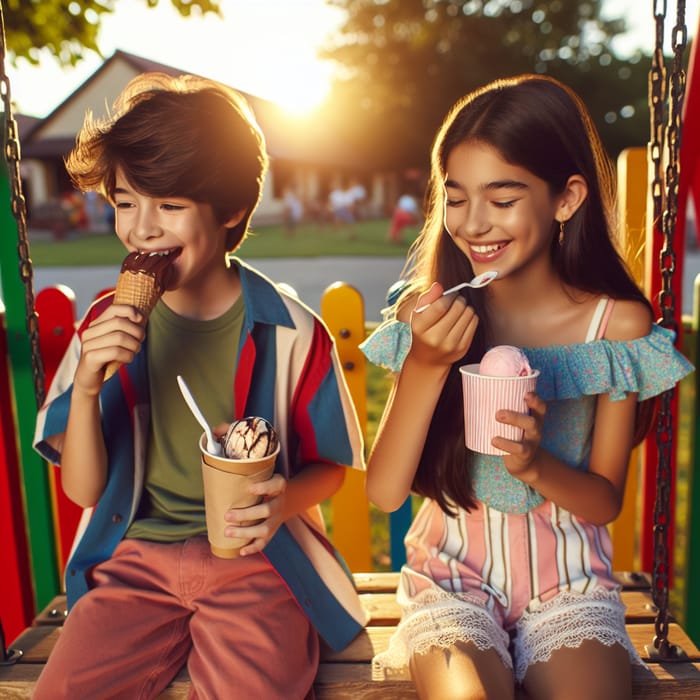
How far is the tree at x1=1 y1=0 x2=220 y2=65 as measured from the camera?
5.71 metres

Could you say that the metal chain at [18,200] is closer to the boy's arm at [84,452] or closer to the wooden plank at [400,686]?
the boy's arm at [84,452]

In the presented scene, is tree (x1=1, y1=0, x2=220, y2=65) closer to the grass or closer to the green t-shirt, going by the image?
the green t-shirt

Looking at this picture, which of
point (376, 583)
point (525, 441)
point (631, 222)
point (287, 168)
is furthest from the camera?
point (287, 168)

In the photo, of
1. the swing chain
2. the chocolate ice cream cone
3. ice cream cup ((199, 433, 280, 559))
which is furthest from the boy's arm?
the swing chain

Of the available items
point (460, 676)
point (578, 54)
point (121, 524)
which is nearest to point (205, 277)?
point (121, 524)

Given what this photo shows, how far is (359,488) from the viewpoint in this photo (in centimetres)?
286

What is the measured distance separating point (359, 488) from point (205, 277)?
3.95 feet

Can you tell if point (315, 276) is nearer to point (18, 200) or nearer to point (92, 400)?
point (18, 200)

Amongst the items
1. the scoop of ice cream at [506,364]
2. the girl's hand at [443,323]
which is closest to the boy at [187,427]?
the girl's hand at [443,323]

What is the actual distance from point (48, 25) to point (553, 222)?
17.3 feet

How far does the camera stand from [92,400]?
5.88ft

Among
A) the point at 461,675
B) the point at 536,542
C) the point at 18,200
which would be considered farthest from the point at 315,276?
the point at 461,675

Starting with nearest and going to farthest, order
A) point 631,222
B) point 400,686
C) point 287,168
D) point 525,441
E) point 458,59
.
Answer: point 525,441 → point 400,686 → point 631,222 → point 458,59 → point 287,168

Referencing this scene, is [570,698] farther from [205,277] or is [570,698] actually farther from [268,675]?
[205,277]
